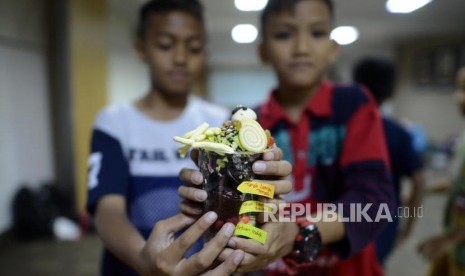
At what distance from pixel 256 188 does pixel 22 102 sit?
96.5 inches

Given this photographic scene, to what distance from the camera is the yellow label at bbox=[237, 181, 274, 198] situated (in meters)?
0.35

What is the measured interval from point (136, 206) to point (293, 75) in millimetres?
316

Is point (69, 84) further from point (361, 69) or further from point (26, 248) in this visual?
point (361, 69)

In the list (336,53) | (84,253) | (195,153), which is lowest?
(84,253)

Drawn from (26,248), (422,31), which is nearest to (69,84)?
(26,248)

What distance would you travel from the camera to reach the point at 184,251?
38 cm

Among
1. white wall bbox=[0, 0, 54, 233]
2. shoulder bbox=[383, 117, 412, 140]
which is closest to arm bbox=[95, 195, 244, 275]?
shoulder bbox=[383, 117, 412, 140]

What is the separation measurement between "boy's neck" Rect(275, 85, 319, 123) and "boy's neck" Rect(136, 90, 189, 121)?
177 millimetres

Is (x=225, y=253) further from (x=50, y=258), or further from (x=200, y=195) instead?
(x=50, y=258)

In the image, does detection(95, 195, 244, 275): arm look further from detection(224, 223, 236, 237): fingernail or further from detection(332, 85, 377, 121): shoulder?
detection(332, 85, 377, 121): shoulder

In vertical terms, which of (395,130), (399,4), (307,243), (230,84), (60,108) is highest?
(230,84)

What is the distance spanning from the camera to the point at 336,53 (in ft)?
1.94

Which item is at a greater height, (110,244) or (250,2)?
(250,2)

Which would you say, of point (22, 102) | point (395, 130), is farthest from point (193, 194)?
point (22, 102)
